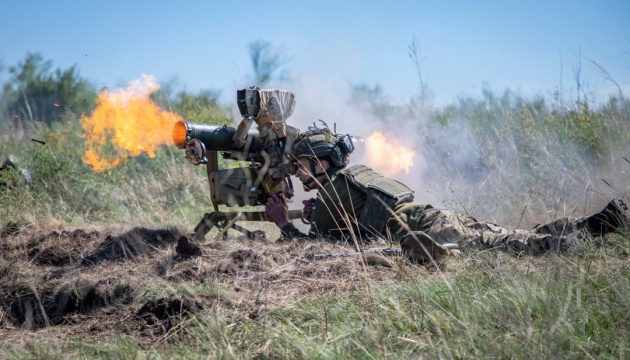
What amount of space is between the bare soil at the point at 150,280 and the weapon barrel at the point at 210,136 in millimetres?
859

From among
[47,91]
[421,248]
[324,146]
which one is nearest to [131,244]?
[324,146]

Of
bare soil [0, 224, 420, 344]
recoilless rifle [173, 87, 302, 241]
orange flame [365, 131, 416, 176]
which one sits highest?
recoilless rifle [173, 87, 302, 241]

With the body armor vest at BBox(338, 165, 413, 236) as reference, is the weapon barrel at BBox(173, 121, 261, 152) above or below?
above

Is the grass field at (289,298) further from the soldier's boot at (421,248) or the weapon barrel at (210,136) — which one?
the weapon barrel at (210,136)

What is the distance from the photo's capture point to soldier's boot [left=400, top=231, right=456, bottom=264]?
4.86 metres

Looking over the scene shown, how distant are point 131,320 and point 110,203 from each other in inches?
229

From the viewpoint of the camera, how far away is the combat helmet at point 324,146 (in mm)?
6660

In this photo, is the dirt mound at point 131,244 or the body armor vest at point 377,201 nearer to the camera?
the dirt mound at point 131,244

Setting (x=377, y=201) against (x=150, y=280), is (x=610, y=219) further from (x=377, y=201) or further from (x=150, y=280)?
(x=150, y=280)

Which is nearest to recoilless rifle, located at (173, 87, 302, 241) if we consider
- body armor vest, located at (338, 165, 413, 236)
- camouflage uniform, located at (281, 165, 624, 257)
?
camouflage uniform, located at (281, 165, 624, 257)

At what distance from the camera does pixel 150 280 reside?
4840 mm

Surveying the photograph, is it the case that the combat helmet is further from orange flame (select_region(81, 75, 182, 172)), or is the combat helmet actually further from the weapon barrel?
orange flame (select_region(81, 75, 182, 172))

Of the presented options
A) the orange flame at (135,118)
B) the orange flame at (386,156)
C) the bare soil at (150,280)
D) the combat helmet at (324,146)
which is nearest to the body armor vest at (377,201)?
the combat helmet at (324,146)

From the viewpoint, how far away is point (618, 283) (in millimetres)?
3709
